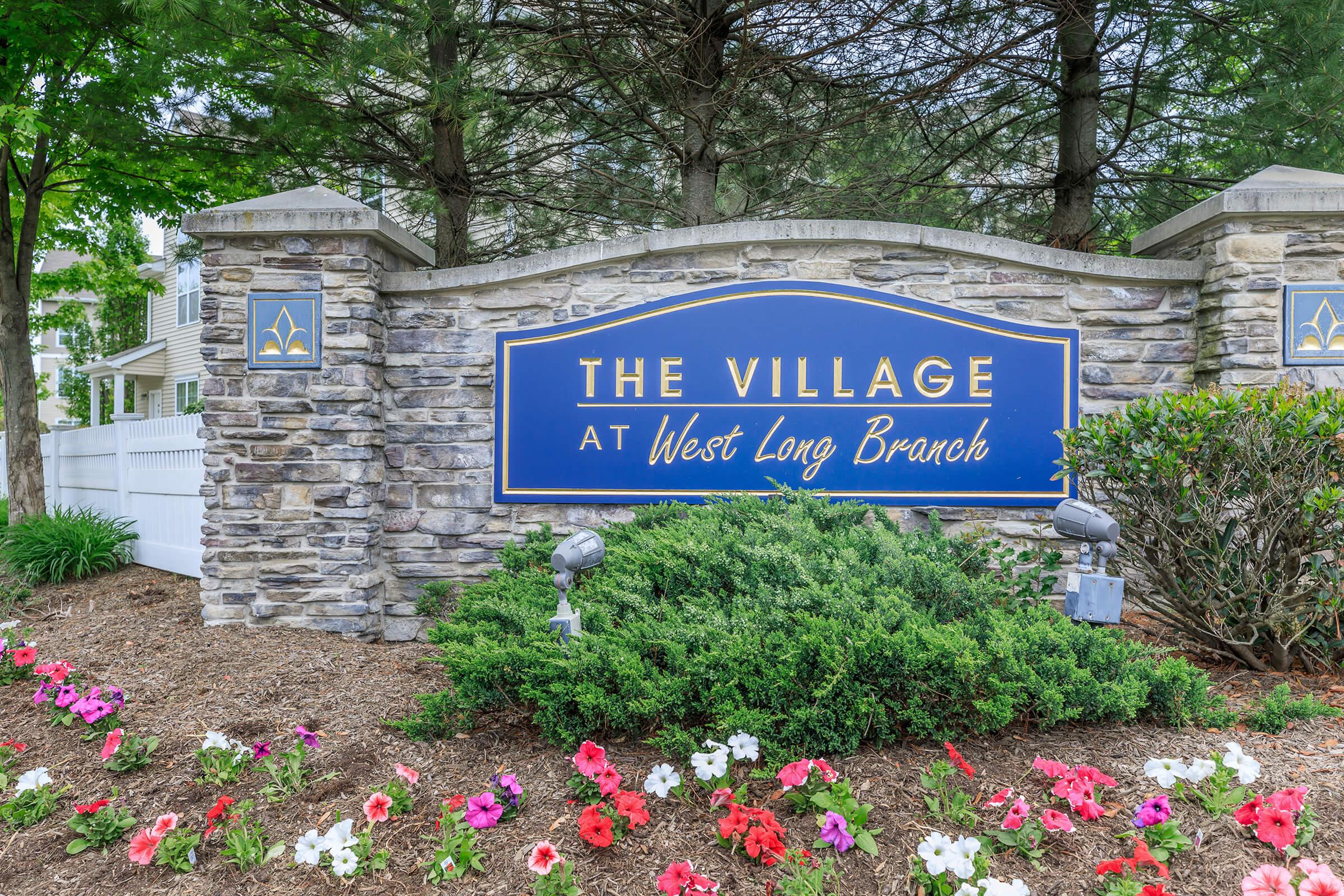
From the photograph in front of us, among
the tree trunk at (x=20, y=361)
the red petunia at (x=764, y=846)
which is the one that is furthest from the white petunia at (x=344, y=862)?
the tree trunk at (x=20, y=361)

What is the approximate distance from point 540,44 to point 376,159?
5.29ft

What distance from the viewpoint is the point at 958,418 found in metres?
4.32

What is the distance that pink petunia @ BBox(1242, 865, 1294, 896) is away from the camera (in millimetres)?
1763

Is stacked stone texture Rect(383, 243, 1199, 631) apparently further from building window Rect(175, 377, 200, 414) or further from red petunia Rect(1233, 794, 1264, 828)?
building window Rect(175, 377, 200, 414)

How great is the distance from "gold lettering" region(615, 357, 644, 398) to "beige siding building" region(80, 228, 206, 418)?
48.4ft

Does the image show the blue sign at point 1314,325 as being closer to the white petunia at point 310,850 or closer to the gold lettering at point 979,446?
the gold lettering at point 979,446

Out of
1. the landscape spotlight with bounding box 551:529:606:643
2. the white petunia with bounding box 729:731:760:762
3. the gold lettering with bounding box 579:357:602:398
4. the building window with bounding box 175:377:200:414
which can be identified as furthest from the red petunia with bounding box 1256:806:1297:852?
the building window with bounding box 175:377:200:414

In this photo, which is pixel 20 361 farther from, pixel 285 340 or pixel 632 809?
pixel 632 809

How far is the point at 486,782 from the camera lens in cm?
246

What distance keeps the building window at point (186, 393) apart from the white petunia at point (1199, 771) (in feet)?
62.7

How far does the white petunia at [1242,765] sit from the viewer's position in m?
2.12

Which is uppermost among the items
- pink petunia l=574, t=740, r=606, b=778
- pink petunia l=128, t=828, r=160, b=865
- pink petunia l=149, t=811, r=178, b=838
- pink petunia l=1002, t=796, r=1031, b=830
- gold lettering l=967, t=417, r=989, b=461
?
gold lettering l=967, t=417, r=989, b=461

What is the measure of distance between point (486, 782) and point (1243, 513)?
314cm

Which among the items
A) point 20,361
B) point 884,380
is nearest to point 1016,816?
point 884,380
